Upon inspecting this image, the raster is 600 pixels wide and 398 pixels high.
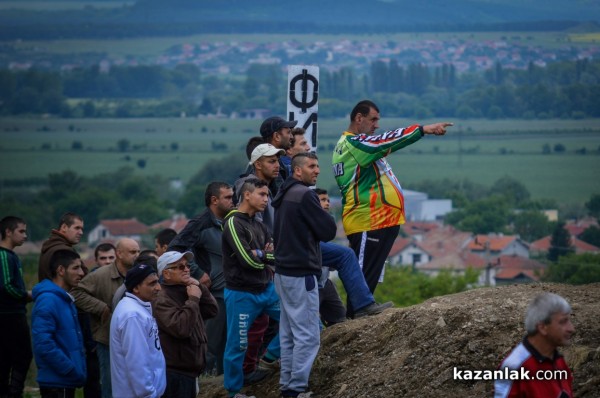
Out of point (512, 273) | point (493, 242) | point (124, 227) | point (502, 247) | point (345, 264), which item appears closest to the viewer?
point (345, 264)

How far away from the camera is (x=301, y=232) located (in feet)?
30.1

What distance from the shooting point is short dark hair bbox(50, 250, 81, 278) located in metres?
9.52

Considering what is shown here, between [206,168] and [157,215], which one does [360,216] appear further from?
[206,168]

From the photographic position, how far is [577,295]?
10.0 m

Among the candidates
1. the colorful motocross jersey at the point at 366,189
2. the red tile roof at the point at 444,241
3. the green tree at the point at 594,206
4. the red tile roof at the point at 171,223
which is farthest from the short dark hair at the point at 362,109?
the green tree at the point at 594,206

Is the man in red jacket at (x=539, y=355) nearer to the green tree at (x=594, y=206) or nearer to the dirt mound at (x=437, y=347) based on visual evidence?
the dirt mound at (x=437, y=347)

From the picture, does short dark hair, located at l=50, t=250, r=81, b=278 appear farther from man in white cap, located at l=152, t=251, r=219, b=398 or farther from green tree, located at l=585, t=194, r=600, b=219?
green tree, located at l=585, t=194, r=600, b=219

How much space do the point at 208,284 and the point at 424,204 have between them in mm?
161528

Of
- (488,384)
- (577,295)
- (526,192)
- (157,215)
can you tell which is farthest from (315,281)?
(526,192)

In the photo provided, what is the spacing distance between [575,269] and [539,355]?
3051 inches

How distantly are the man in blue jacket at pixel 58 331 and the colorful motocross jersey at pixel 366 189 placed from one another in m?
2.68

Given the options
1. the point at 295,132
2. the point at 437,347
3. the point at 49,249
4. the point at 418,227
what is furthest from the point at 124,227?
the point at 437,347

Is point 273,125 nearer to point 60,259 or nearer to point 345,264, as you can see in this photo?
point 345,264

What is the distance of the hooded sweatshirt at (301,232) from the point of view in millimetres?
9148
